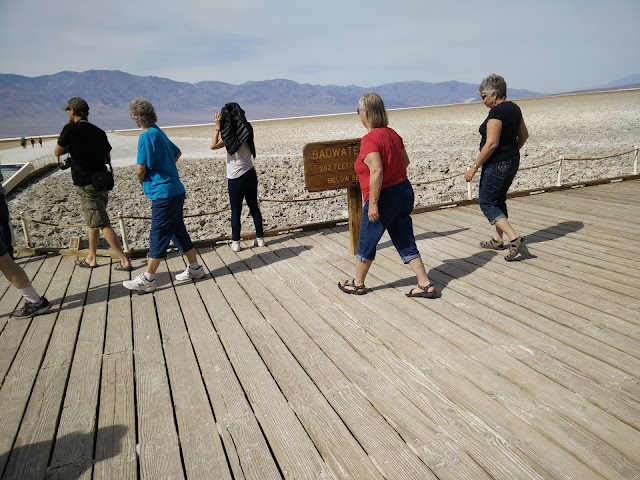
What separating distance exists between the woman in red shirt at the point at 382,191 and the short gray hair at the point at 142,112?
215cm

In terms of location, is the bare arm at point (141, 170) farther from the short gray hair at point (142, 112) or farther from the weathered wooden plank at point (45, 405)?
the weathered wooden plank at point (45, 405)

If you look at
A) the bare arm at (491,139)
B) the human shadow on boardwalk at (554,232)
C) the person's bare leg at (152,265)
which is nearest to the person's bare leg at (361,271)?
the bare arm at (491,139)

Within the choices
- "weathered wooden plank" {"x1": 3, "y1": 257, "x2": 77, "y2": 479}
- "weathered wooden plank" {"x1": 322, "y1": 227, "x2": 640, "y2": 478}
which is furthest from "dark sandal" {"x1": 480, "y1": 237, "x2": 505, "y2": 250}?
"weathered wooden plank" {"x1": 3, "y1": 257, "x2": 77, "y2": 479}

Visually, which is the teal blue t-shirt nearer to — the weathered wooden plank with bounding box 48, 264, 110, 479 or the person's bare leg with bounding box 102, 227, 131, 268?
the person's bare leg with bounding box 102, 227, 131, 268

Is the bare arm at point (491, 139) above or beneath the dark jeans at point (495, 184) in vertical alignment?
above

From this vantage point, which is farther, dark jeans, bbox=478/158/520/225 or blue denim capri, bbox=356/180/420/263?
dark jeans, bbox=478/158/520/225

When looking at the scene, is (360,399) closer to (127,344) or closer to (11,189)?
(127,344)

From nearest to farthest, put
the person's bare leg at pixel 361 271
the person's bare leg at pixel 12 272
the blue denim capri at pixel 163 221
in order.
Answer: the person's bare leg at pixel 12 272, the person's bare leg at pixel 361 271, the blue denim capri at pixel 163 221

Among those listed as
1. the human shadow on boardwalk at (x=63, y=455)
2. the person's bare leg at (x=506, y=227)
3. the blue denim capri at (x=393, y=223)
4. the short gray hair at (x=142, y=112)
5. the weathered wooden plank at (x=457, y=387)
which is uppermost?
the short gray hair at (x=142, y=112)

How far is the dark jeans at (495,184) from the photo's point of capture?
502 cm

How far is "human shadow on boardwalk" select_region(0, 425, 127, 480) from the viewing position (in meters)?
2.42

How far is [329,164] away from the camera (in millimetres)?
5531

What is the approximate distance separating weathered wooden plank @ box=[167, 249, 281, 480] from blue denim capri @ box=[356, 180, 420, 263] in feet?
5.23

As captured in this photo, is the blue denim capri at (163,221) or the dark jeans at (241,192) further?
the dark jeans at (241,192)
